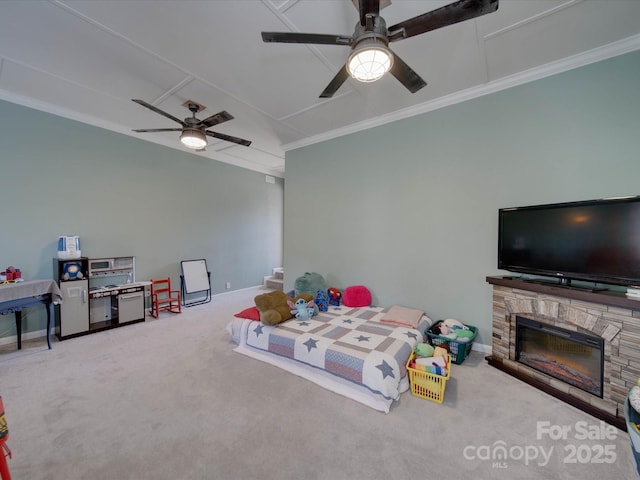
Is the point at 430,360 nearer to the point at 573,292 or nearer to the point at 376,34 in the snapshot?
the point at 573,292

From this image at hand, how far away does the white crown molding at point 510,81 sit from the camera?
7.35 feet

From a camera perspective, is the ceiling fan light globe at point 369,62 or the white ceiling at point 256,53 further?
the white ceiling at point 256,53

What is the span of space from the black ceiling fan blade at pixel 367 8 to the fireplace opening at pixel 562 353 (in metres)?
2.84

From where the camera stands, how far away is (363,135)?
3881 millimetres

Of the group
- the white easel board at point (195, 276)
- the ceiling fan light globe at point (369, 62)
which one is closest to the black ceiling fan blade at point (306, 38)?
the ceiling fan light globe at point (369, 62)

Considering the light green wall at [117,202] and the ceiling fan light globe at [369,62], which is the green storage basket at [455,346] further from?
the light green wall at [117,202]

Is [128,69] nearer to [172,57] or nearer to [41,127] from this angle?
[172,57]

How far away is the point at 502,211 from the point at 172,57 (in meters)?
3.65

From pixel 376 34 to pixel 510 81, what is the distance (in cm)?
208

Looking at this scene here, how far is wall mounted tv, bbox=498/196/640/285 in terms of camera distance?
1933 millimetres

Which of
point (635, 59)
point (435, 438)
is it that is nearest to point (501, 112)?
point (635, 59)

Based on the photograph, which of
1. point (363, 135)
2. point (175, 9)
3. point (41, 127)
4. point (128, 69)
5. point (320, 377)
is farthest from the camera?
point (363, 135)

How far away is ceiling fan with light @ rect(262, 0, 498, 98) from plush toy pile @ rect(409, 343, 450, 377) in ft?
7.66

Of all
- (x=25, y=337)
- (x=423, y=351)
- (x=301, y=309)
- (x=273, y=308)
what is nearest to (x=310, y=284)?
(x=301, y=309)
